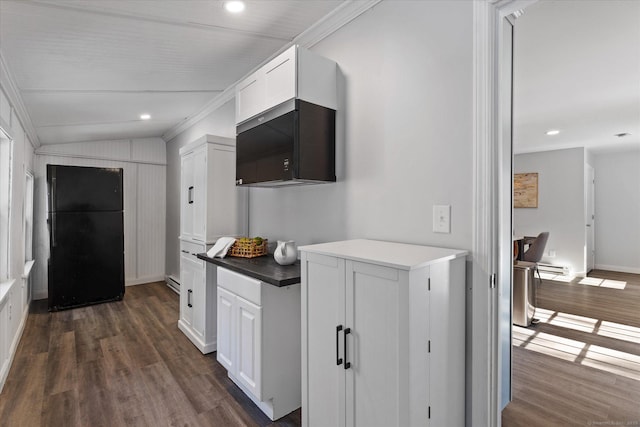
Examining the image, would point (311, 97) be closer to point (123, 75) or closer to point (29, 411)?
point (123, 75)

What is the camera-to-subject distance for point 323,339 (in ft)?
5.14

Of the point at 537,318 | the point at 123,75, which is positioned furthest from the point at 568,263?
the point at 123,75

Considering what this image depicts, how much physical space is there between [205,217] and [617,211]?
7.68m

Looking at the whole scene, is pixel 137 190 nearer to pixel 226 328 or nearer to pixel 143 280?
pixel 143 280

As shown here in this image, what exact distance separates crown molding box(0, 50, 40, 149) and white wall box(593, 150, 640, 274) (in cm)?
886

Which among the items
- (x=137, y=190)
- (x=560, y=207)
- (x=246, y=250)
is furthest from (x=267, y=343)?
(x=560, y=207)

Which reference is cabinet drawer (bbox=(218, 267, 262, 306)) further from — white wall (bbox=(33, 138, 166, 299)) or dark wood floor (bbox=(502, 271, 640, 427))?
white wall (bbox=(33, 138, 166, 299))

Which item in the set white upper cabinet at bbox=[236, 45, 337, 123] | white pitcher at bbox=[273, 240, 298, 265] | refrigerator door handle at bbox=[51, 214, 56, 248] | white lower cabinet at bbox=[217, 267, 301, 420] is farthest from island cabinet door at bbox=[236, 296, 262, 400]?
refrigerator door handle at bbox=[51, 214, 56, 248]

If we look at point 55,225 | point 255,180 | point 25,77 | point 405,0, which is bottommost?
point 55,225

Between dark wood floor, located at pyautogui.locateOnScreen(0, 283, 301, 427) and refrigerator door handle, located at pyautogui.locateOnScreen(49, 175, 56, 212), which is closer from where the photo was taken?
dark wood floor, located at pyautogui.locateOnScreen(0, 283, 301, 427)

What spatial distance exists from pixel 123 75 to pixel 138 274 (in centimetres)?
377

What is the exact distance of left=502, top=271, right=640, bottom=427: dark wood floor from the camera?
2.03 m

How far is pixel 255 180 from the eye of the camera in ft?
8.04

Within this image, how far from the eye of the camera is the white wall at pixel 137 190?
482 centimetres
